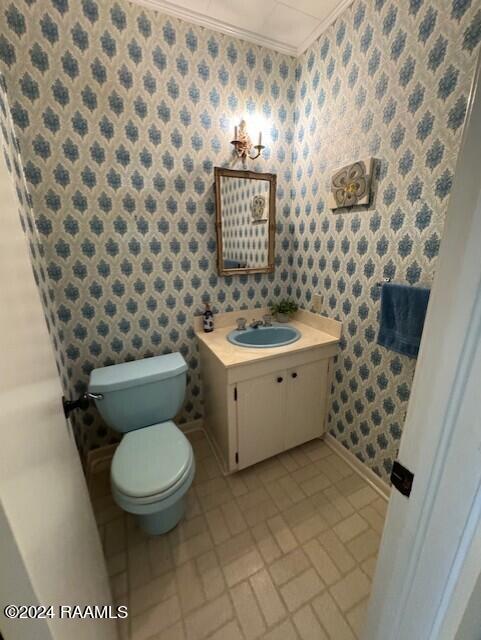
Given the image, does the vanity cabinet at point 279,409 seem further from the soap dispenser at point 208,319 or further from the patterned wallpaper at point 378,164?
the soap dispenser at point 208,319

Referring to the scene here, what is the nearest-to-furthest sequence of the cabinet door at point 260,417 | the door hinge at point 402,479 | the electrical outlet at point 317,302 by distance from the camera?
1. the door hinge at point 402,479
2. the cabinet door at point 260,417
3. the electrical outlet at point 317,302

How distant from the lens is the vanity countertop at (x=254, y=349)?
4.99ft

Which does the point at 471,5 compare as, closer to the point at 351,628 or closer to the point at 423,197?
the point at 423,197

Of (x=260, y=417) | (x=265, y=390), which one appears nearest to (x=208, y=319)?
(x=265, y=390)

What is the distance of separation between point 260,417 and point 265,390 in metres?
0.18

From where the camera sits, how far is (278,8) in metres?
1.42

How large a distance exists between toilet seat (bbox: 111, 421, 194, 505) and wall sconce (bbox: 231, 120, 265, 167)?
172 cm

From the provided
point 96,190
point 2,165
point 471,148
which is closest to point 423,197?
point 471,148

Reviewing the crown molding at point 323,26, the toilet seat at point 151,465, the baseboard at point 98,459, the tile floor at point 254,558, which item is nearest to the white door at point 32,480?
the toilet seat at point 151,465

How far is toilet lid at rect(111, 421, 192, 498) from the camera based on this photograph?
1154 mm

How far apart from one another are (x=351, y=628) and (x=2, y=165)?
6.14 ft

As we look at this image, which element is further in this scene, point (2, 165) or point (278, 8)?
point (278, 8)

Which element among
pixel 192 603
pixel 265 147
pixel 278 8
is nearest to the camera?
pixel 192 603

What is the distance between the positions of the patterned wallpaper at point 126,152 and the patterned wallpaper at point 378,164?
1.04 ft
